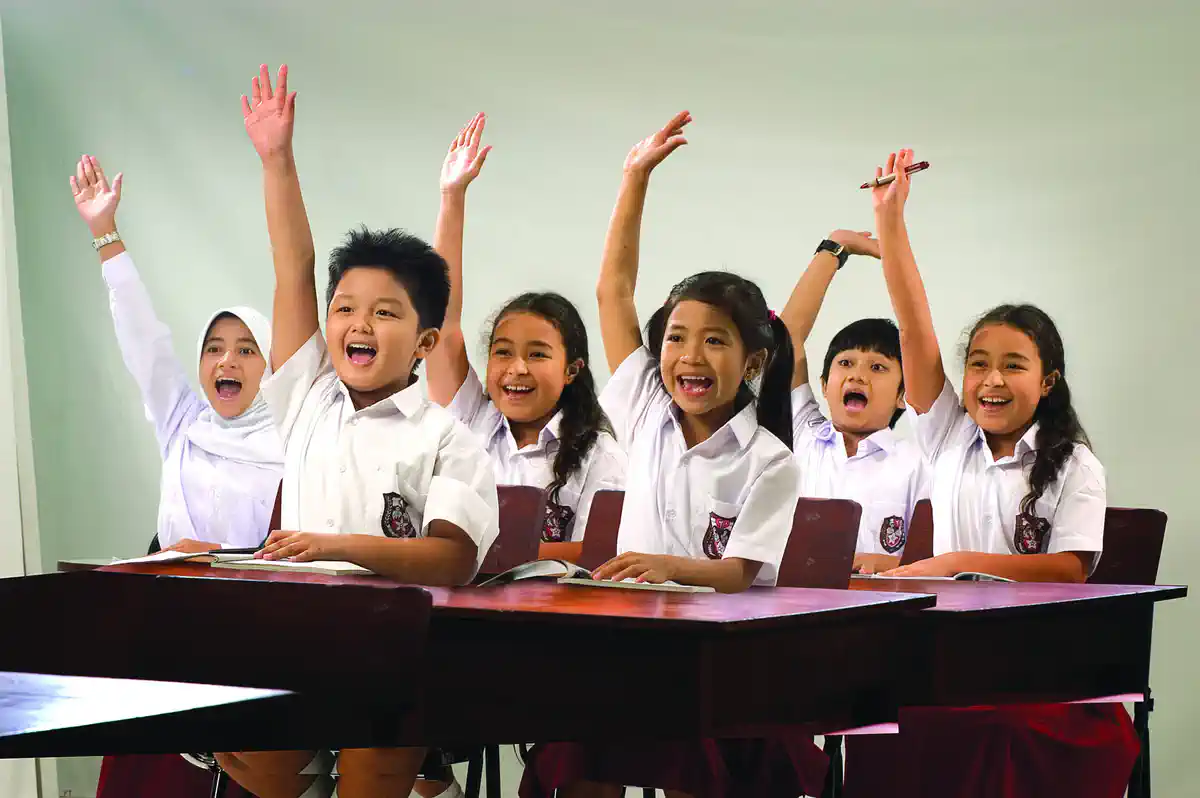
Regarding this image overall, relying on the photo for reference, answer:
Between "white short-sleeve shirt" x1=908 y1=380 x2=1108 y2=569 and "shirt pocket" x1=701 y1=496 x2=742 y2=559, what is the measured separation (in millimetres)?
1111

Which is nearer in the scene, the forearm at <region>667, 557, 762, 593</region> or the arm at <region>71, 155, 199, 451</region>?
the forearm at <region>667, 557, 762, 593</region>

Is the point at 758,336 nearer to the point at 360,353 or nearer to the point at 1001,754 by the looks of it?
the point at 360,353

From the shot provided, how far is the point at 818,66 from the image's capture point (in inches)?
194

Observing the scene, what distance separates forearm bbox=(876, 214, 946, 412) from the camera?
3879 mm

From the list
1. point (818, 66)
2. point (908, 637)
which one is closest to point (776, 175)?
point (818, 66)

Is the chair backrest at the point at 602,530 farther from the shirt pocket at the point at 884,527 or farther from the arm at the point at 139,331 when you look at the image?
the arm at the point at 139,331

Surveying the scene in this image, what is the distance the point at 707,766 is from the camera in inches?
93.8

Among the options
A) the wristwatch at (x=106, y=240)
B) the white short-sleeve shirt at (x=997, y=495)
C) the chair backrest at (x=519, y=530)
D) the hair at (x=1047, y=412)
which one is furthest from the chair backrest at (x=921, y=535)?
the wristwatch at (x=106, y=240)

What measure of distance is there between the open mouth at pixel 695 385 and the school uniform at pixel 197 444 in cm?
184

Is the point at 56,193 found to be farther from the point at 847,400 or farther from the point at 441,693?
the point at 441,693

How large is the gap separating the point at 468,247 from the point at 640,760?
299 cm

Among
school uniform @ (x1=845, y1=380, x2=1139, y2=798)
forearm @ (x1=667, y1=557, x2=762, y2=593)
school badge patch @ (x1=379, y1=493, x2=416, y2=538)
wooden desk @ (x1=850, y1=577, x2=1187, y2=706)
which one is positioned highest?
school badge patch @ (x1=379, y1=493, x2=416, y2=538)

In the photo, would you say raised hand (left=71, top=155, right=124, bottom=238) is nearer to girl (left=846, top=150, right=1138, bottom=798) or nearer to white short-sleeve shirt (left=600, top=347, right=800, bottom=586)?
white short-sleeve shirt (left=600, top=347, right=800, bottom=586)

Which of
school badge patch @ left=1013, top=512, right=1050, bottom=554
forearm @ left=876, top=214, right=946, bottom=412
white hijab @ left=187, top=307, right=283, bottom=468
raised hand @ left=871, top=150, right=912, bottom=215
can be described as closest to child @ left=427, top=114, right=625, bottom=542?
white hijab @ left=187, top=307, right=283, bottom=468
